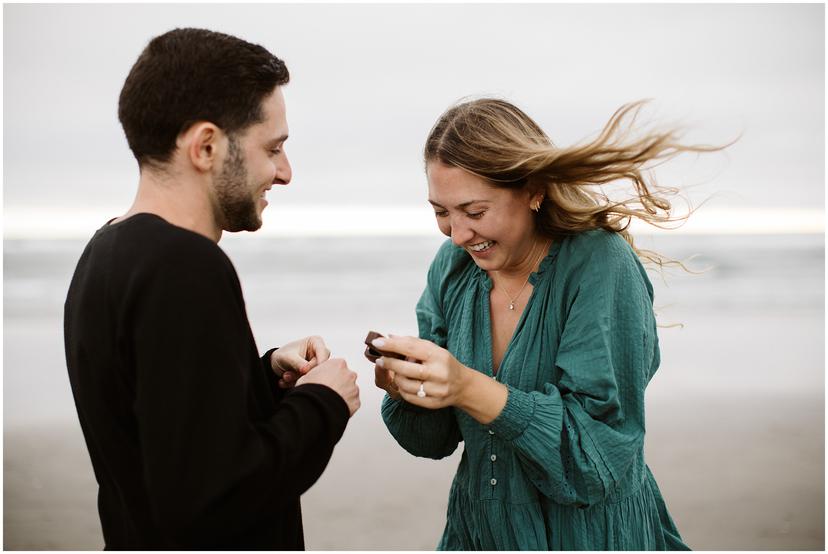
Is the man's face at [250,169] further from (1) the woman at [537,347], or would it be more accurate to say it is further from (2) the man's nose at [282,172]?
(1) the woman at [537,347]

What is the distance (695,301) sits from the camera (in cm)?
1307

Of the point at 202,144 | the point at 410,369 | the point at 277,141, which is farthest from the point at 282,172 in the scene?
the point at 410,369

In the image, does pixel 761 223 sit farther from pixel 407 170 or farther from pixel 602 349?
pixel 602 349

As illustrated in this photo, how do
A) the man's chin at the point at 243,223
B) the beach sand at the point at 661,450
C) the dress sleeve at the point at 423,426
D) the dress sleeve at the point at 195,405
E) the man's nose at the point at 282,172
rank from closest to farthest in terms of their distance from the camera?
the dress sleeve at the point at 195,405
the man's chin at the point at 243,223
the man's nose at the point at 282,172
the dress sleeve at the point at 423,426
the beach sand at the point at 661,450

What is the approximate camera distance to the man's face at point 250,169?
2.01 metres

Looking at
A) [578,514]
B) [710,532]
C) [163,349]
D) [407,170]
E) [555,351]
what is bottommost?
[710,532]

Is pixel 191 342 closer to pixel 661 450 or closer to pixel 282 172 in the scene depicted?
pixel 282 172

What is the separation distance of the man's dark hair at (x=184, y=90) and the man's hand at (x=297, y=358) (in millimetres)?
805

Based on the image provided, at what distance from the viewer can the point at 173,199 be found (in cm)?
195

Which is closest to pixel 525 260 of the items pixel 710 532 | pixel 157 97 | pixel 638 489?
pixel 638 489

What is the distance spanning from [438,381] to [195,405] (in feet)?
2.70

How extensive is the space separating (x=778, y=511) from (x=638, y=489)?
3.58 m

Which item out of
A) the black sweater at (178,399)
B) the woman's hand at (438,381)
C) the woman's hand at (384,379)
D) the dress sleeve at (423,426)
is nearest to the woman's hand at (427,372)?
the woman's hand at (438,381)

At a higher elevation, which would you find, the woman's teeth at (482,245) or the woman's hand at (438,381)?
the woman's teeth at (482,245)
